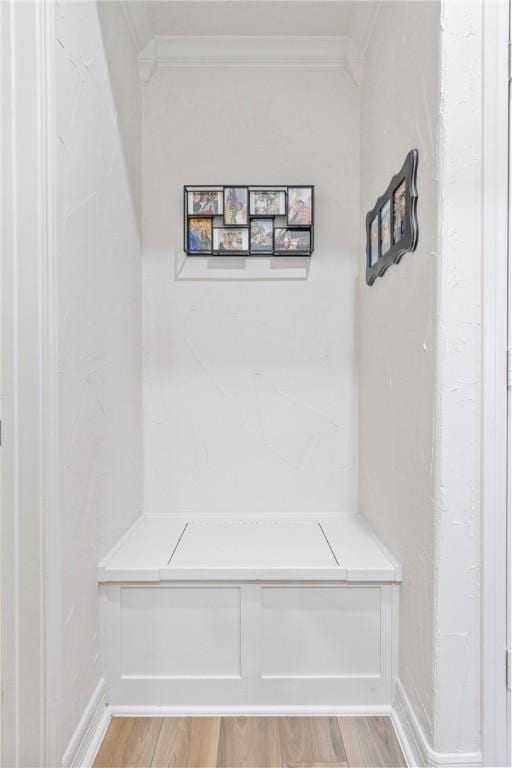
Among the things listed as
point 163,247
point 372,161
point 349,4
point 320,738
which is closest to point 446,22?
point 372,161

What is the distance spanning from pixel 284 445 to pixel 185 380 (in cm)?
53

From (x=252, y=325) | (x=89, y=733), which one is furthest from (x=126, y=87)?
(x=89, y=733)

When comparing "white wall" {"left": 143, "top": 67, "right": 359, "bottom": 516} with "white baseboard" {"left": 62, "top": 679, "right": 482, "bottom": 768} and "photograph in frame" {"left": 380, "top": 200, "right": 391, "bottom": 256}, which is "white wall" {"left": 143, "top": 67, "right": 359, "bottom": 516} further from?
"white baseboard" {"left": 62, "top": 679, "right": 482, "bottom": 768}

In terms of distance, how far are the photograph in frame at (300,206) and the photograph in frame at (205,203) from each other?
0.30 metres

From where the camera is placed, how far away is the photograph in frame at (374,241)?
6.21ft

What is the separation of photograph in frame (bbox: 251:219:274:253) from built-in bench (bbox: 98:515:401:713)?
133cm

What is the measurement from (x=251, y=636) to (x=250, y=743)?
28 cm

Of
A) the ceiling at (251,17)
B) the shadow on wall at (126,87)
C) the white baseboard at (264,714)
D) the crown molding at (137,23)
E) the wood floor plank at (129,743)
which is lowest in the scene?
the wood floor plank at (129,743)

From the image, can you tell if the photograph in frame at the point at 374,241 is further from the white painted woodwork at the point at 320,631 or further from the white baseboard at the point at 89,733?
the white baseboard at the point at 89,733

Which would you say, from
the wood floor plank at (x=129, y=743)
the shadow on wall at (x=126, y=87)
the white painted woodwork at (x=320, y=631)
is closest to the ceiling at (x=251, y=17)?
the shadow on wall at (x=126, y=87)

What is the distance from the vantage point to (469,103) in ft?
4.05

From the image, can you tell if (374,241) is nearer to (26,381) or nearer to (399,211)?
(399,211)

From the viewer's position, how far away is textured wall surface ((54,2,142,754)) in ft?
4.33

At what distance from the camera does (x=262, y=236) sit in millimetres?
2232
